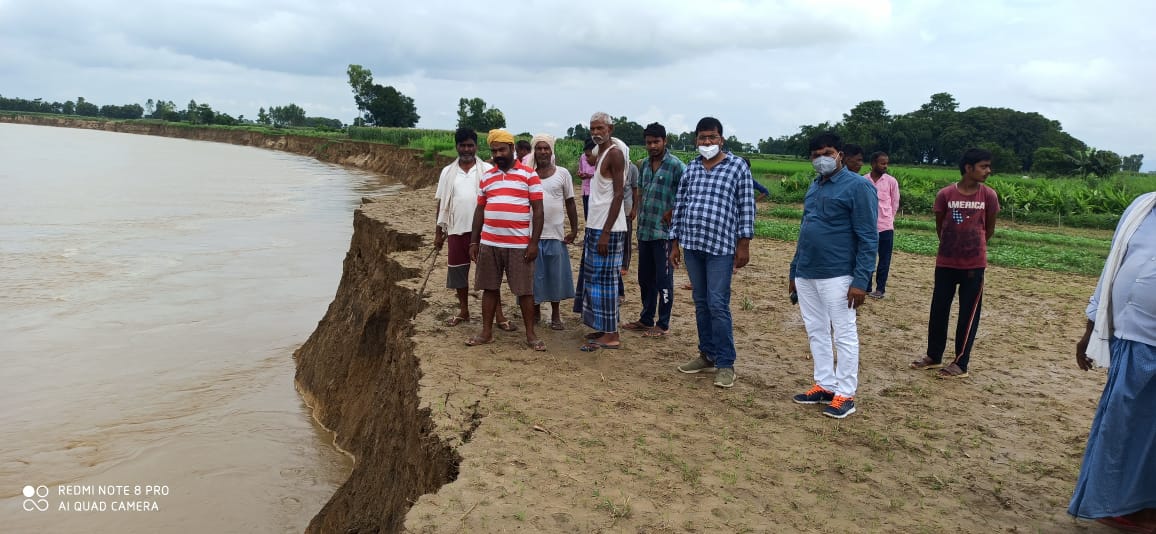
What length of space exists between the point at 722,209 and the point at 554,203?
4.61 feet

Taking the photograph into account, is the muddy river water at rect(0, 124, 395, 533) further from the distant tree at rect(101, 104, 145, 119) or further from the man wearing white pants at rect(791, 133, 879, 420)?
the distant tree at rect(101, 104, 145, 119)

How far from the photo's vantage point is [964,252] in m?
5.45

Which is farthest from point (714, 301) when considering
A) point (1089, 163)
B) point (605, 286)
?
point (1089, 163)

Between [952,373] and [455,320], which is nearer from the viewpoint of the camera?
[952,373]

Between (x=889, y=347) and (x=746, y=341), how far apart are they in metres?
1.17

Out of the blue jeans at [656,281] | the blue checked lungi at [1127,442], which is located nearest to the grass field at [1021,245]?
the blue jeans at [656,281]

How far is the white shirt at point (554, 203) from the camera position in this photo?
5676mm

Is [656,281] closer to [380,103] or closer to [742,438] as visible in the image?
[742,438]

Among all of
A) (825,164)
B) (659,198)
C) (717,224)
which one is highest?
(825,164)

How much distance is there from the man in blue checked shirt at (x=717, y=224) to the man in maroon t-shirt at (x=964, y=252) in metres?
1.70

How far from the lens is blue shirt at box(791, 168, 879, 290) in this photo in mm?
4359

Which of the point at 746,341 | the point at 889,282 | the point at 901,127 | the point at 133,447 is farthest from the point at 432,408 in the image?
the point at 901,127

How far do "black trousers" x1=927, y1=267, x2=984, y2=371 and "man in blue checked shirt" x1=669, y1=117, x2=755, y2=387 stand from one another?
67.6 inches

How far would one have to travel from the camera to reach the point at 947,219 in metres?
5.57
